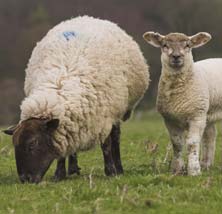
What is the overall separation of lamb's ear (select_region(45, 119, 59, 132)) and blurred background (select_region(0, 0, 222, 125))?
31.9m

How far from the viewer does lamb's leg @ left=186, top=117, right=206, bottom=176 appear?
32.9ft

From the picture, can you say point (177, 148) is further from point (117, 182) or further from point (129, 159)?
point (129, 159)

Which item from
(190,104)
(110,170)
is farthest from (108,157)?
(190,104)

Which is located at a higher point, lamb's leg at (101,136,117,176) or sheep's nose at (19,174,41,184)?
lamb's leg at (101,136,117,176)

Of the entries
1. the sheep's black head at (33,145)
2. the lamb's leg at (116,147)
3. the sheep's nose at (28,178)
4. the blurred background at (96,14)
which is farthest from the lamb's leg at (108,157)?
the blurred background at (96,14)

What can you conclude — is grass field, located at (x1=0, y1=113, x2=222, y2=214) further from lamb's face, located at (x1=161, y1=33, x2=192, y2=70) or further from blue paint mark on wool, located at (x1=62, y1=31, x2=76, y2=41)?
blue paint mark on wool, located at (x1=62, y1=31, x2=76, y2=41)

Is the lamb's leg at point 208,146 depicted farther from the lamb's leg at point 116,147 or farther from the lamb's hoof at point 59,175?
the lamb's hoof at point 59,175

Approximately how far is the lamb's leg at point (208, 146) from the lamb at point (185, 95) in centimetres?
86

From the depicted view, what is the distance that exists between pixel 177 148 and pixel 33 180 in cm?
236

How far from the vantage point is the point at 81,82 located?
992cm

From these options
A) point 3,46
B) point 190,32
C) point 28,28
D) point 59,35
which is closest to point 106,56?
point 59,35

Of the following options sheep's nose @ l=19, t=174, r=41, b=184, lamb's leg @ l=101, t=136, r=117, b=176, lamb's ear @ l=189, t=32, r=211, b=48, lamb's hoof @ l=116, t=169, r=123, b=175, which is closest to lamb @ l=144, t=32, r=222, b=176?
lamb's ear @ l=189, t=32, r=211, b=48

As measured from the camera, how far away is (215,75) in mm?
10977

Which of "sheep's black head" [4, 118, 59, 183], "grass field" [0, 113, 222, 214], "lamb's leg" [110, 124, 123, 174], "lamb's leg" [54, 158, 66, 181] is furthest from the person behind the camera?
"lamb's leg" [110, 124, 123, 174]
